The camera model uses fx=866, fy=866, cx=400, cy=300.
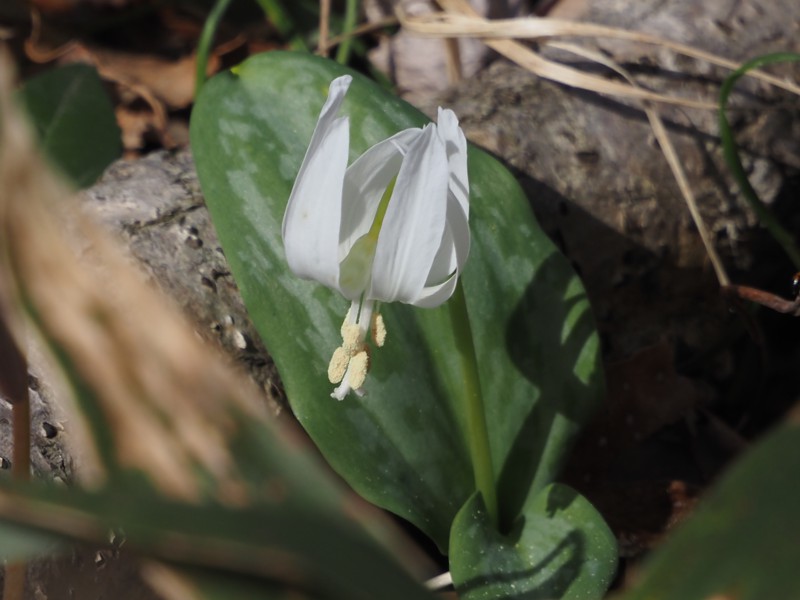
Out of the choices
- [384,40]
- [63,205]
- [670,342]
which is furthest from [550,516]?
[384,40]

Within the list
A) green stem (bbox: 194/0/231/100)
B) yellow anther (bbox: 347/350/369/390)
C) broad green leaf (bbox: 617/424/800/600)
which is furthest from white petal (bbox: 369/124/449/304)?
green stem (bbox: 194/0/231/100)

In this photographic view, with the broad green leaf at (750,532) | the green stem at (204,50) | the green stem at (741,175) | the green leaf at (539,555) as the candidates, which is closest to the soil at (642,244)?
the green stem at (741,175)

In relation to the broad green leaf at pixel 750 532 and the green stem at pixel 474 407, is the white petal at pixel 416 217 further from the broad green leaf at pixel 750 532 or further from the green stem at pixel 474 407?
the broad green leaf at pixel 750 532

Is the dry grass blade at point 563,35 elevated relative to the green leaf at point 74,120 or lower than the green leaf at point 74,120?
elevated

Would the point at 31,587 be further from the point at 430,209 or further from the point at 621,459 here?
the point at 621,459

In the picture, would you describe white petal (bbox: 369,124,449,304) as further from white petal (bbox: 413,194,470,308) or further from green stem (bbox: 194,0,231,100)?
green stem (bbox: 194,0,231,100)

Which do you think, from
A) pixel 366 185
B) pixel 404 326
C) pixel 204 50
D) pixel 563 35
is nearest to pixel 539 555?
pixel 404 326
